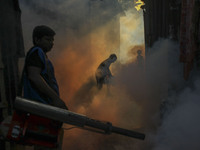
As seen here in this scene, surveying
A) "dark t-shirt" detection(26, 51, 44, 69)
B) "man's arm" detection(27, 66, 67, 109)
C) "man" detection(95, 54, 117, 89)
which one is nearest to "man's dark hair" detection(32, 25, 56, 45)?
"dark t-shirt" detection(26, 51, 44, 69)

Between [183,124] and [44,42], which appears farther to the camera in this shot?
[183,124]

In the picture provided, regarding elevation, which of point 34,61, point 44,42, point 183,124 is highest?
point 44,42

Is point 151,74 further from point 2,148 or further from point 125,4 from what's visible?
point 125,4

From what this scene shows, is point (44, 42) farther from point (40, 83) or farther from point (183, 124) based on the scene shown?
point (183, 124)

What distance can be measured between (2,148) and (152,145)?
7.53ft

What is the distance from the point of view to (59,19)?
10.9m

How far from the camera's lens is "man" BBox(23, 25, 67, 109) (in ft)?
6.93

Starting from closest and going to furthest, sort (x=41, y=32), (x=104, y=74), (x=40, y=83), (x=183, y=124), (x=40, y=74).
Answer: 1. (x=40, y=83)
2. (x=40, y=74)
3. (x=41, y=32)
4. (x=183, y=124)
5. (x=104, y=74)

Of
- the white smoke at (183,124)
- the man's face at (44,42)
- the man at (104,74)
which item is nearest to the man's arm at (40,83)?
the man's face at (44,42)

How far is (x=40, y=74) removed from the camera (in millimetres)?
2205

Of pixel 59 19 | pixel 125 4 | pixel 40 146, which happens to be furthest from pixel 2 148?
pixel 125 4

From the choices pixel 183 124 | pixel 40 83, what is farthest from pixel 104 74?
pixel 40 83

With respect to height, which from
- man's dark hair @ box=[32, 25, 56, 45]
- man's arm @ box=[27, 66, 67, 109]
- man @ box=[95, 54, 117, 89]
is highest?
man's dark hair @ box=[32, 25, 56, 45]

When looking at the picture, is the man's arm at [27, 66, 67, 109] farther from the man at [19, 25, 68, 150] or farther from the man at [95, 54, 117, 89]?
the man at [95, 54, 117, 89]
